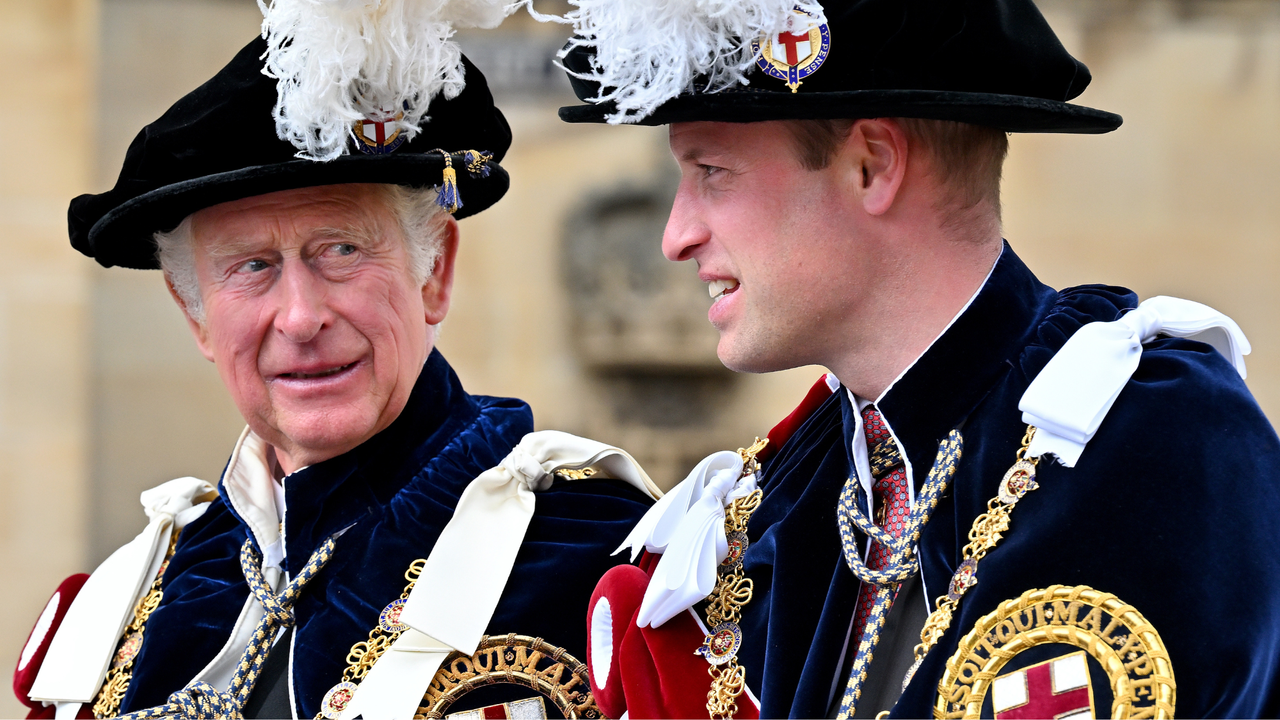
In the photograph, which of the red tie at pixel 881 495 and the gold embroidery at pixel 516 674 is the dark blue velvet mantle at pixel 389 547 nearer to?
the gold embroidery at pixel 516 674

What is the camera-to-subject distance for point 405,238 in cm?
252

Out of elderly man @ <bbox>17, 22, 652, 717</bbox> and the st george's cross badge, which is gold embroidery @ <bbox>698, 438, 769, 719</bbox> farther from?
the st george's cross badge

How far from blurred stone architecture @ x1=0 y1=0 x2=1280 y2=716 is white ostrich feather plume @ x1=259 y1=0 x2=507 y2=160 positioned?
3282mm

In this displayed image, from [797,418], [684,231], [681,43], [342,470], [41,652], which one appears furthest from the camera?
[41,652]

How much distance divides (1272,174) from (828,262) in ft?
14.0

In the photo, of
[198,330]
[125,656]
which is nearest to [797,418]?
[198,330]

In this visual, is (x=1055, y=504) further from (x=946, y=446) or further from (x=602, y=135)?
(x=602, y=135)

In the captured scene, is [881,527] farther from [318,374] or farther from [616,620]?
[318,374]

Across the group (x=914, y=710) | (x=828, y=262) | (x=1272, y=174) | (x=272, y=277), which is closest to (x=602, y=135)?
(x=1272, y=174)

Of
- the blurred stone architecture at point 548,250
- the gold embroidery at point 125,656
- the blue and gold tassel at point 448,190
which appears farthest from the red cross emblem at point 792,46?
the blurred stone architecture at point 548,250

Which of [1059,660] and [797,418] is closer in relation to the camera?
[1059,660]

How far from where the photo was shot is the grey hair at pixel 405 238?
251cm

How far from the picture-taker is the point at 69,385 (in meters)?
5.50

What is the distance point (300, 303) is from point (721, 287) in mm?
879
